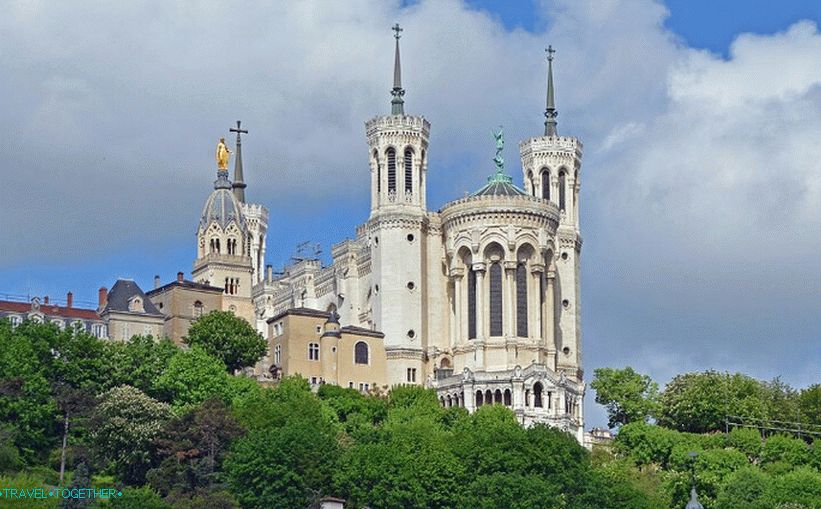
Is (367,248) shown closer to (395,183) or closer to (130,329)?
(395,183)

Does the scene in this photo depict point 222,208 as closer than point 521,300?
No

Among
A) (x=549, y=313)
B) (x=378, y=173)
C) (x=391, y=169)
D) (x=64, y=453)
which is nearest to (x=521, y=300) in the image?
(x=549, y=313)

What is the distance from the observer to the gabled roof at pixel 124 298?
133875mm

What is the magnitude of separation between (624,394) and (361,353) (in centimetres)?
1972

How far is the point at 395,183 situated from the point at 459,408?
24531 millimetres

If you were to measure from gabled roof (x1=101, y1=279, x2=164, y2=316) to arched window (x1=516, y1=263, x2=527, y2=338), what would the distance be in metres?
26.7

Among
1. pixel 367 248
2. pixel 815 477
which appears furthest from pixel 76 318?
pixel 815 477

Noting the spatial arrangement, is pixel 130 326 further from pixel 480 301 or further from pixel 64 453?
pixel 64 453

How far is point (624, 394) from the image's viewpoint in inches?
5281

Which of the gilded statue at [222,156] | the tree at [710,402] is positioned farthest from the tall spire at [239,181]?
the tree at [710,402]

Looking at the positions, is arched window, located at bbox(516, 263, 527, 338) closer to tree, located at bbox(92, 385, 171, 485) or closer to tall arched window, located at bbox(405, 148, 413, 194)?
tall arched window, located at bbox(405, 148, 413, 194)

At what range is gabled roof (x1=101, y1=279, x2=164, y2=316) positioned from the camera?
439ft

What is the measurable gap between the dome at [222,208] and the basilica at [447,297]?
47.8 ft

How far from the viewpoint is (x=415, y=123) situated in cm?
14338
